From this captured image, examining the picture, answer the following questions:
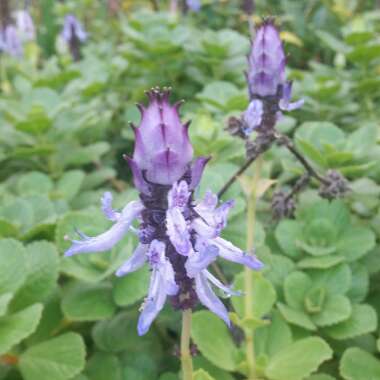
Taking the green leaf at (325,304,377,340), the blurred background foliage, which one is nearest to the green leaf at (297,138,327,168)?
the blurred background foliage

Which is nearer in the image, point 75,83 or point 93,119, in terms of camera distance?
point 93,119

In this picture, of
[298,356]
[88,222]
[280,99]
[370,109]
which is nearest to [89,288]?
[88,222]

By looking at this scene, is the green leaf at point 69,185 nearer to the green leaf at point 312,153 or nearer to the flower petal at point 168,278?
the green leaf at point 312,153

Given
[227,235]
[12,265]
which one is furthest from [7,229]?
[227,235]

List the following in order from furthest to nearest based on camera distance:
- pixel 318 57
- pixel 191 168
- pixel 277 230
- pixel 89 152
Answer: pixel 318 57 < pixel 89 152 < pixel 277 230 < pixel 191 168

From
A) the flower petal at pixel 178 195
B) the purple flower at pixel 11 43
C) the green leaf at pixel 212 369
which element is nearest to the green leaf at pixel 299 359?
the green leaf at pixel 212 369

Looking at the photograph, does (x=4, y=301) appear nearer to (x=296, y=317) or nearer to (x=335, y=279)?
(x=296, y=317)

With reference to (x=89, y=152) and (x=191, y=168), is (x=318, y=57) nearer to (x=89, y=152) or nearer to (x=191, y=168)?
(x=89, y=152)
